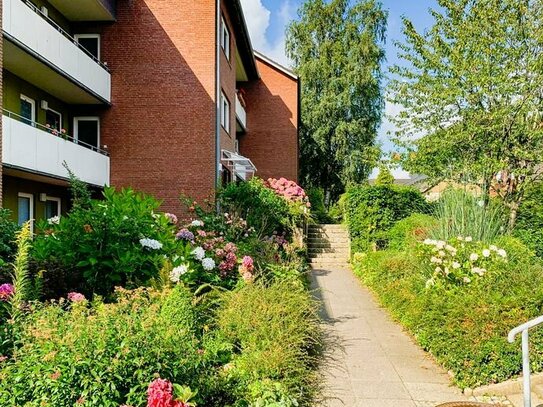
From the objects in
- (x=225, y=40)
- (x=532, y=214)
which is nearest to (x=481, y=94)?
(x=532, y=214)

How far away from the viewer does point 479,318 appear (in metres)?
5.15

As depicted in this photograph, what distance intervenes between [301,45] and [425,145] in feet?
56.4

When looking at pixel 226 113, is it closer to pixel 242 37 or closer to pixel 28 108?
pixel 242 37

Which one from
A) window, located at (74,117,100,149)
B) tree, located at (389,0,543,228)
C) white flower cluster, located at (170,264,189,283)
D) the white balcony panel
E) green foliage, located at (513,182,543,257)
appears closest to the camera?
white flower cluster, located at (170,264,189,283)

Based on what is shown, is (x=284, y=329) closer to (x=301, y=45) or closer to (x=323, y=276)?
(x=323, y=276)

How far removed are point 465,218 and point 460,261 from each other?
1.65 meters

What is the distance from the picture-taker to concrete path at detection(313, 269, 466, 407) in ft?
15.0

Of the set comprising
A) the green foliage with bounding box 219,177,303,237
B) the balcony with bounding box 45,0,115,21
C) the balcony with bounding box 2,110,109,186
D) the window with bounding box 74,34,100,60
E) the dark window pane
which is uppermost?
the balcony with bounding box 45,0,115,21

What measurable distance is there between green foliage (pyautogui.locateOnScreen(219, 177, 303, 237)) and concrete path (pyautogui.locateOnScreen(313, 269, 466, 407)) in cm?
517

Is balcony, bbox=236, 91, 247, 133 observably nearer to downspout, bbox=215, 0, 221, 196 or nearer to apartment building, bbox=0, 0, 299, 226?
apartment building, bbox=0, 0, 299, 226

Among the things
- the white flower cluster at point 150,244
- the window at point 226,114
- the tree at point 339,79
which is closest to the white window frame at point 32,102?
the window at point 226,114

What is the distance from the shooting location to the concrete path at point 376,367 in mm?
4562

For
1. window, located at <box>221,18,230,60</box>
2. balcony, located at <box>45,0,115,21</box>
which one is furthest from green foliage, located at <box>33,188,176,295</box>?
window, located at <box>221,18,230,60</box>

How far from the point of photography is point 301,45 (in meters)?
27.9
